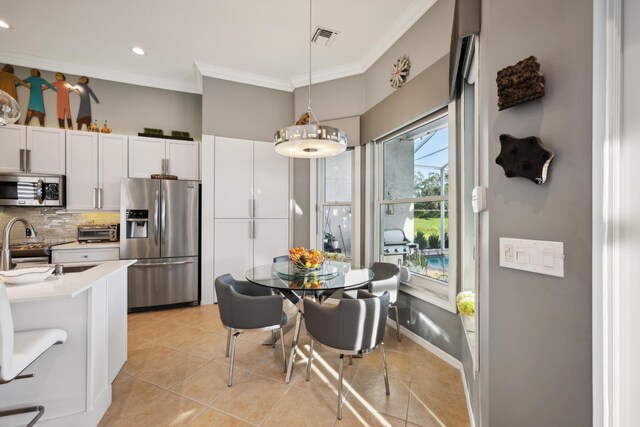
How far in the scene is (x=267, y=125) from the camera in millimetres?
4285

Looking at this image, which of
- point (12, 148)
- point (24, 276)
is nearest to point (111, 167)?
point (12, 148)

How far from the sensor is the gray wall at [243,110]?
3.97 meters

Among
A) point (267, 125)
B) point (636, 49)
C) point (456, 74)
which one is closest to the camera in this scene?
point (636, 49)

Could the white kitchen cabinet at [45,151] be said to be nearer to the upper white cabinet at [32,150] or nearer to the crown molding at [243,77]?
the upper white cabinet at [32,150]

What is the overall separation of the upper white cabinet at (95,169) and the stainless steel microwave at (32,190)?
112 millimetres

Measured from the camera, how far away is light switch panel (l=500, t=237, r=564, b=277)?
95 centimetres

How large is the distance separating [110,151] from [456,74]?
4.18 meters

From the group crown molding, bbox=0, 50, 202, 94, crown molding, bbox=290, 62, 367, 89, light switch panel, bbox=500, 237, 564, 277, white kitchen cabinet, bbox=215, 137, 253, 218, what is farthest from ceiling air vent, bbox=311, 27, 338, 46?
light switch panel, bbox=500, 237, 564, 277

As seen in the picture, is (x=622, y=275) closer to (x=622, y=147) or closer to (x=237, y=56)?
(x=622, y=147)

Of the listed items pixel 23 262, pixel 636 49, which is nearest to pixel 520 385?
pixel 636 49

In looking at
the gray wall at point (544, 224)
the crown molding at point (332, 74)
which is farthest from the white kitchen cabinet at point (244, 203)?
the gray wall at point (544, 224)

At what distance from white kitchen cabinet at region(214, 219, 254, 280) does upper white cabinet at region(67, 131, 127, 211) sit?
143cm

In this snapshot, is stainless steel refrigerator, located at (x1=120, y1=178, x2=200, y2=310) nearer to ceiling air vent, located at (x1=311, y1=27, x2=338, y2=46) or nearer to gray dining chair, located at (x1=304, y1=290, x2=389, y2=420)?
ceiling air vent, located at (x1=311, y1=27, x2=338, y2=46)

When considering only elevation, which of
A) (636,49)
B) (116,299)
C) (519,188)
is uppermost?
(636,49)
